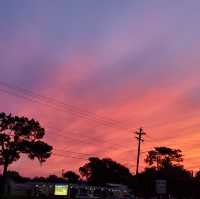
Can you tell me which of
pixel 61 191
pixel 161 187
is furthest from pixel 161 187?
pixel 61 191

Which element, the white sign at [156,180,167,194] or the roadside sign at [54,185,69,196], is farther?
the roadside sign at [54,185,69,196]

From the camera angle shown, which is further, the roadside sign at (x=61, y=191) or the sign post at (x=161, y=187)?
the roadside sign at (x=61, y=191)

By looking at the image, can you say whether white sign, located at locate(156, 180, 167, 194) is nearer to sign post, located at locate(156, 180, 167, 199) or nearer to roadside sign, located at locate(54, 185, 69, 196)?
sign post, located at locate(156, 180, 167, 199)

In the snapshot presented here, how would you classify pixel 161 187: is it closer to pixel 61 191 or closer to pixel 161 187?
pixel 161 187

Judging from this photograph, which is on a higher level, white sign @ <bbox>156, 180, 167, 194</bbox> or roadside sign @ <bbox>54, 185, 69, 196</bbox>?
white sign @ <bbox>156, 180, 167, 194</bbox>

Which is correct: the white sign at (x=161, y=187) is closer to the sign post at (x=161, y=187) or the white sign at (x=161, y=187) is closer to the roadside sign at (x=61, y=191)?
the sign post at (x=161, y=187)

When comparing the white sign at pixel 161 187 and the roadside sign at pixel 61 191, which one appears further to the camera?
the roadside sign at pixel 61 191

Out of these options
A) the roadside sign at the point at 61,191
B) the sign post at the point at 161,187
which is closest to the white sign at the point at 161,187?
the sign post at the point at 161,187

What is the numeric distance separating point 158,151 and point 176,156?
7655mm

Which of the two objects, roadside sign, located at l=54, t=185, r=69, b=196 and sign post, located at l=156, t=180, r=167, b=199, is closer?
sign post, located at l=156, t=180, r=167, b=199

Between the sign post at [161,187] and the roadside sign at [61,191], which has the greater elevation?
the sign post at [161,187]

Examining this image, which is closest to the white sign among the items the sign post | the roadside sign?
the sign post

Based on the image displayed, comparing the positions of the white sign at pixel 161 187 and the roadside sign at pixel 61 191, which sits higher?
the white sign at pixel 161 187

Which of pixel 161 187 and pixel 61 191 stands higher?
pixel 161 187
